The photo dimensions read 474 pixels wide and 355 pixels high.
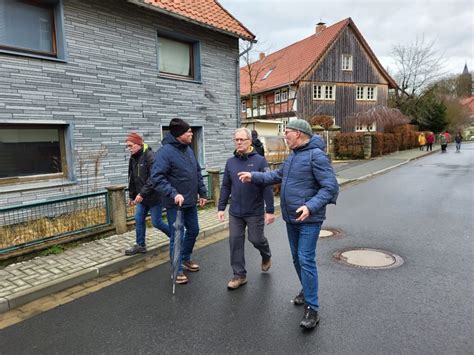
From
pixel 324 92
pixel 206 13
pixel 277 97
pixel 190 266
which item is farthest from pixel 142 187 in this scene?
pixel 277 97

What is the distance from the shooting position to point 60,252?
17.3 feet

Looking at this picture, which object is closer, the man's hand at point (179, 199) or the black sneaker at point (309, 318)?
the black sneaker at point (309, 318)

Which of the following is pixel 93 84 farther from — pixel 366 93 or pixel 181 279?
pixel 366 93

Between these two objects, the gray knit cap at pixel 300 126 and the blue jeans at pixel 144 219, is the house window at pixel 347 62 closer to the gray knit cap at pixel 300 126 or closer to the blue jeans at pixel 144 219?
the blue jeans at pixel 144 219

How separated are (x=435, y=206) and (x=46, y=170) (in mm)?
9116

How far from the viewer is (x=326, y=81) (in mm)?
28781

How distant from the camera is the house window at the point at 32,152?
22.3 ft

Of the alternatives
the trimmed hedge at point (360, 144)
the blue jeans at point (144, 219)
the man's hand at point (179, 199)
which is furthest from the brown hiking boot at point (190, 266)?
the trimmed hedge at point (360, 144)

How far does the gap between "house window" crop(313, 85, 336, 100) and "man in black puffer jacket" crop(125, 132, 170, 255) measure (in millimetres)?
25479

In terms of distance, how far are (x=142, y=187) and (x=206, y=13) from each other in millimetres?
7712

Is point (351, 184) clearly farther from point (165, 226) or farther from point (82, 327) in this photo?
point (82, 327)

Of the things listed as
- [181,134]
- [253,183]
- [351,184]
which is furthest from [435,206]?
[181,134]

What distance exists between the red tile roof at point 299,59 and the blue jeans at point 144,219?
79.6ft

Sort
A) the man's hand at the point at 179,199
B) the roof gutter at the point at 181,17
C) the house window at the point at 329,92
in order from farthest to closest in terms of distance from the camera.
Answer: the house window at the point at 329,92 < the roof gutter at the point at 181,17 < the man's hand at the point at 179,199
